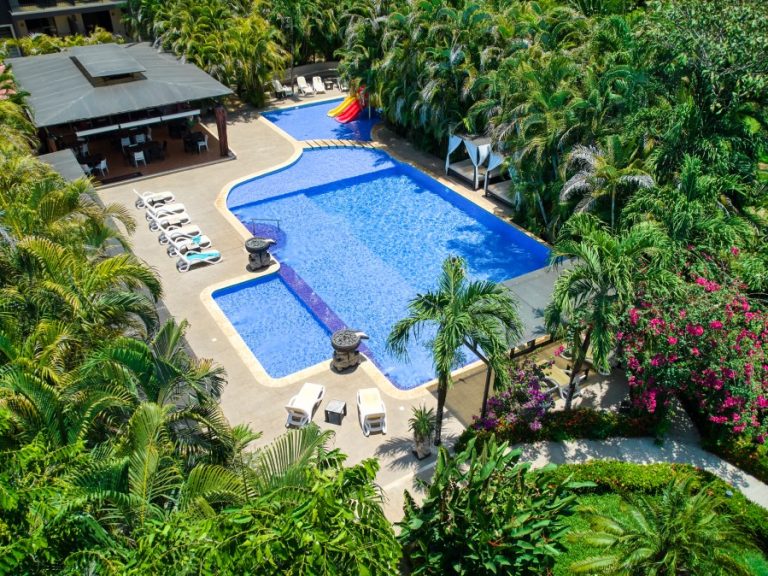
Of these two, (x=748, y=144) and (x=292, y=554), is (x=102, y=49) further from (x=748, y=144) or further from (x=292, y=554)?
(x=292, y=554)

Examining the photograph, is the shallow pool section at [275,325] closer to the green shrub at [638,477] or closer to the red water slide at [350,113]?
the green shrub at [638,477]

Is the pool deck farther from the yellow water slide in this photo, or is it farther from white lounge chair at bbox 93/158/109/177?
the yellow water slide

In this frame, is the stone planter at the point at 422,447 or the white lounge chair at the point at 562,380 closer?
the stone planter at the point at 422,447

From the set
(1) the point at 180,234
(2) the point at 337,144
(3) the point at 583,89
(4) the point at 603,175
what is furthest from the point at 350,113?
(4) the point at 603,175

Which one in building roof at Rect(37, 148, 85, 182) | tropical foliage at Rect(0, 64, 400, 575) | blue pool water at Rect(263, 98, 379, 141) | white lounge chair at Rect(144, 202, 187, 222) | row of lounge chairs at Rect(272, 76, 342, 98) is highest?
tropical foliage at Rect(0, 64, 400, 575)

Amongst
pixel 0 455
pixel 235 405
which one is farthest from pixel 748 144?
pixel 0 455

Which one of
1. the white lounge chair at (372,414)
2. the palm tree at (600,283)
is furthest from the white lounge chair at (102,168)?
the palm tree at (600,283)

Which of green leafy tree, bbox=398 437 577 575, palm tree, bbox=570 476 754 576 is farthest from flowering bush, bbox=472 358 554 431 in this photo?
palm tree, bbox=570 476 754 576
